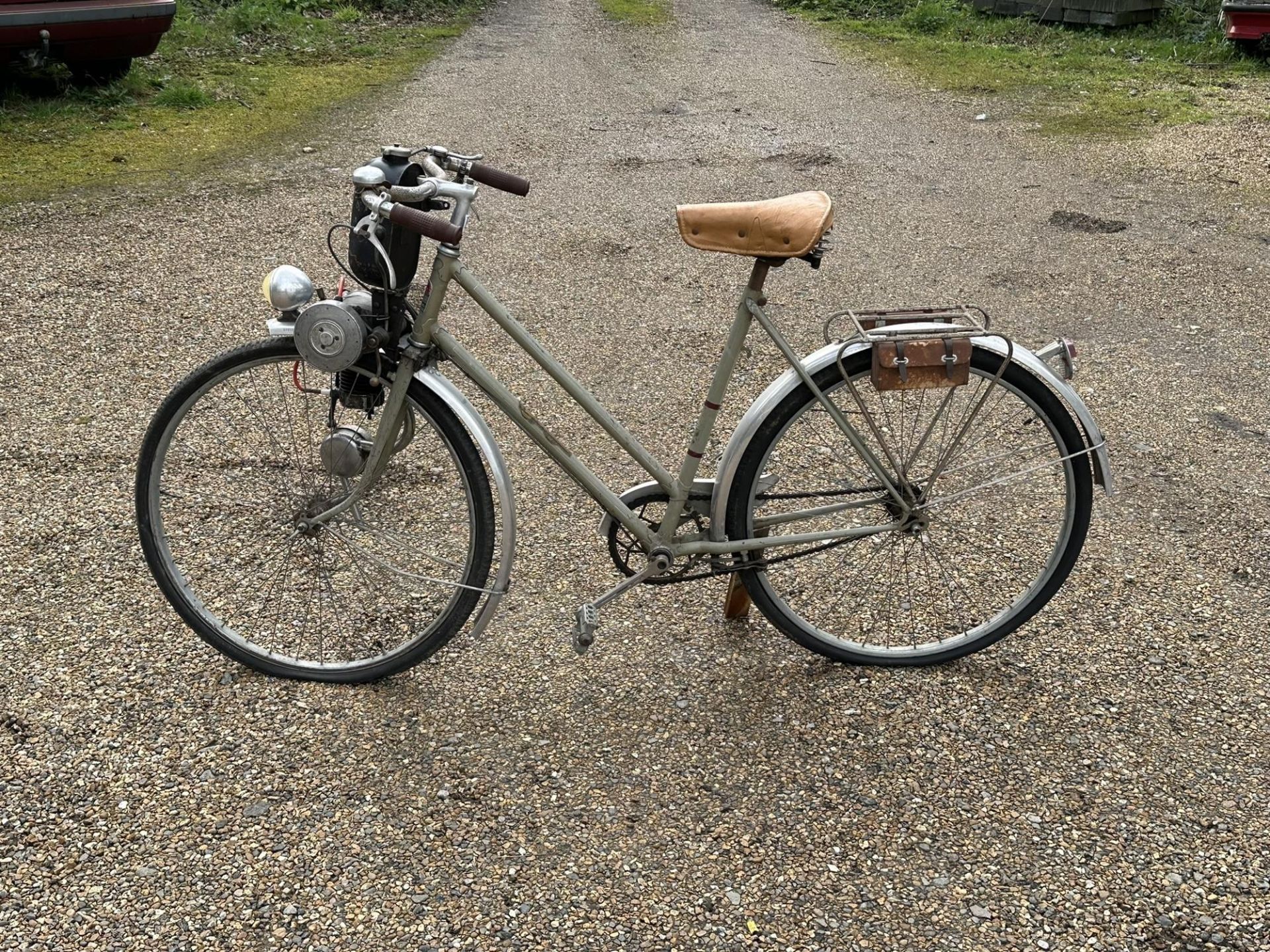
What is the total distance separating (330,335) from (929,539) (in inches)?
70.6

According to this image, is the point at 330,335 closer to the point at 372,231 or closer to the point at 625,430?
the point at 372,231

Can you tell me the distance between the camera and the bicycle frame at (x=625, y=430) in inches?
106

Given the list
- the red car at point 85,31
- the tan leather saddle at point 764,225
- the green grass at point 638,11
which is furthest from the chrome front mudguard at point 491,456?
the green grass at point 638,11

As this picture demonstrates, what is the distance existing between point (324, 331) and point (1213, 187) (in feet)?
21.6

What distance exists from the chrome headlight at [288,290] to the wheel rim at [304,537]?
13cm

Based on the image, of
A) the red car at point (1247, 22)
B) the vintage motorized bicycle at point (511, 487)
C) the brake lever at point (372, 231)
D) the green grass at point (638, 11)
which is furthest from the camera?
the green grass at point (638, 11)

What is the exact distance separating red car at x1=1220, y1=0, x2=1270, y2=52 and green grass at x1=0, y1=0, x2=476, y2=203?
7.74m

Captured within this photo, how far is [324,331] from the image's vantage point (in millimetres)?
2646

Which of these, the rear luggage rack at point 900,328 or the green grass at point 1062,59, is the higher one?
the rear luggage rack at point 900,328

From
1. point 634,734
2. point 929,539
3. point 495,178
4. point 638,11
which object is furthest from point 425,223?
point 638,11

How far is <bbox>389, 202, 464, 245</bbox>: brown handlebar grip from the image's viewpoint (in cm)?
Answer: 245

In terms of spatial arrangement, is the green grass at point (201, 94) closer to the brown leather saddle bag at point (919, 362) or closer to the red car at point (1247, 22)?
the brown leather saddle bag at point (919, 362)

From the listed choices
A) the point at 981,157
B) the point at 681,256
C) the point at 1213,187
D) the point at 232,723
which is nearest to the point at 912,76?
the point at 981,157

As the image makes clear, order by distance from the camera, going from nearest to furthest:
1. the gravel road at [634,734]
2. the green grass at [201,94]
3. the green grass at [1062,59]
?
the gravel road at [634,734] < the green grass at [201,94] < the green grass at [1062,59]
